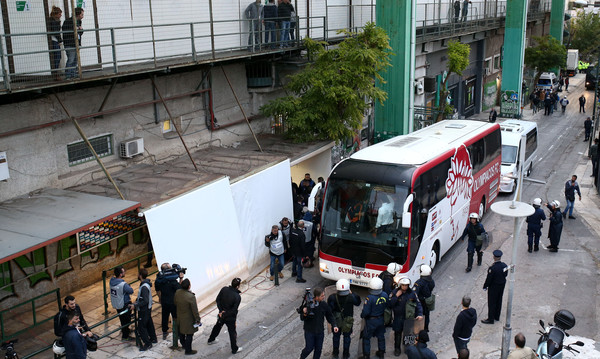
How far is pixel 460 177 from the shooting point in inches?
671

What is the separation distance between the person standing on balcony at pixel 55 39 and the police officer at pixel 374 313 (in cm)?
728

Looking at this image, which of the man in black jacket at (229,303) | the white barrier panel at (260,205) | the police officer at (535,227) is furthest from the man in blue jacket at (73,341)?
the police officer at (535,227)

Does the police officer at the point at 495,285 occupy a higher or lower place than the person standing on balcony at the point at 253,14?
lower

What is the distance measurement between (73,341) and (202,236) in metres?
4.45

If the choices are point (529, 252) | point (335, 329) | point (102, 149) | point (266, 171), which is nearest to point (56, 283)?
point (102, 149)

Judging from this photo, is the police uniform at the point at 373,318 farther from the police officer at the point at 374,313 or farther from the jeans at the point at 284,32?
the jeans at the point at 284,32

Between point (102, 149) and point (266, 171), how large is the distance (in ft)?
13.1

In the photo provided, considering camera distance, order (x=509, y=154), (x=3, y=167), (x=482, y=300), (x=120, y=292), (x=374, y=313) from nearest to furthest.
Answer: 1. (x=374, y=313)
2. (x=120, y=292)
3. (x=3, y=167)
4. (x=482, y=300)
5. (x=509, y=154)

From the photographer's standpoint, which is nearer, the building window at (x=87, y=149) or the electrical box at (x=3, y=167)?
the electrical box at (x=3, y=167)

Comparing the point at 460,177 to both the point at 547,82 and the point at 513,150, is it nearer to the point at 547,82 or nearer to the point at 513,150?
the point at 513,150

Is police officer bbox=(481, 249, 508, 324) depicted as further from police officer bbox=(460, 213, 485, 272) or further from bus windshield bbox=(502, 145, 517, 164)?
bus windshield bbox=(502, 145, 517, 164)

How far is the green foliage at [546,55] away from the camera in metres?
46.3

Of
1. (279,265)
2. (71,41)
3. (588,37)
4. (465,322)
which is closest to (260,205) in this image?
(279,265)

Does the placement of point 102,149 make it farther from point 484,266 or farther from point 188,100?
point 484,266
